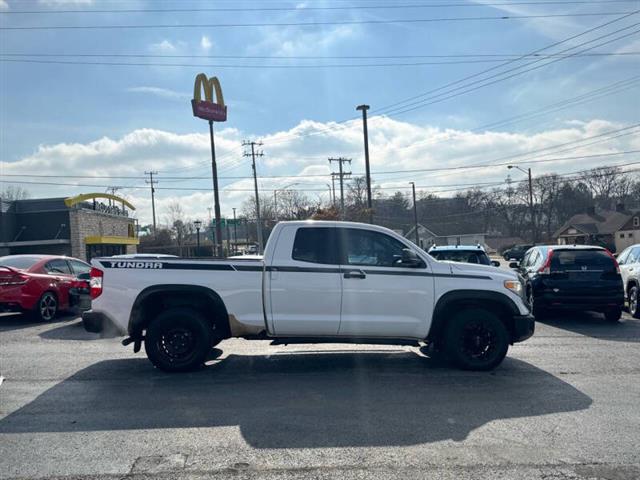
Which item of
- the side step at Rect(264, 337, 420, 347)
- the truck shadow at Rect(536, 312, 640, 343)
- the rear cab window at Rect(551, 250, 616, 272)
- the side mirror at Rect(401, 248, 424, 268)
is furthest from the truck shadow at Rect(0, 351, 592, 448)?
the rear cab window at Rect(551, 250, 616, 272)

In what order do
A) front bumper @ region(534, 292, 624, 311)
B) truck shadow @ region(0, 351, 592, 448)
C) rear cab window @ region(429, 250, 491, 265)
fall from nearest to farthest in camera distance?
1. truck shadow @ region(0, 351, 592, 448)
2. front bumper @ region(534, 292, 624, 311)
3. rear cab window @ region(429, 250, 491, 265)

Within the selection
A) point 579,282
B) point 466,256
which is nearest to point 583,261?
point 579,282

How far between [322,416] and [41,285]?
9.02 metres

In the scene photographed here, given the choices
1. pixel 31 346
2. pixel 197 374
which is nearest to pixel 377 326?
pixel 197 374

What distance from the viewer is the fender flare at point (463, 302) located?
6.80 meters

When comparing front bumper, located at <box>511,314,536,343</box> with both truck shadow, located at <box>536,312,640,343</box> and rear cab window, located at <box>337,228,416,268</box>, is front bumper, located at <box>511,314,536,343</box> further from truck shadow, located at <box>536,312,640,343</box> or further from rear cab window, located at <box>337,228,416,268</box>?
truck shadow, located at <box>536,312,640,343</box>

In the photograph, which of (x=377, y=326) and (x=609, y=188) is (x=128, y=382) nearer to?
(x=377, y=326)

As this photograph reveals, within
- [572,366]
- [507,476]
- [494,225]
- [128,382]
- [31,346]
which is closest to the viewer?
[507,476]

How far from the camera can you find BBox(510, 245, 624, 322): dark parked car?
35.4 feet

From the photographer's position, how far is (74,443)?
4551 millimetres

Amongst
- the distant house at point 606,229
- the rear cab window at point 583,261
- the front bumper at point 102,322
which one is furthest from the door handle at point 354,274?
the distant house at point 606,229

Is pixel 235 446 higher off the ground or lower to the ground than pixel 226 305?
lower

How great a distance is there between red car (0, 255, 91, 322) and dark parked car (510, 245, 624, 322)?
9358 mm

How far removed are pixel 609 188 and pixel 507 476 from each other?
88782 millimetres
